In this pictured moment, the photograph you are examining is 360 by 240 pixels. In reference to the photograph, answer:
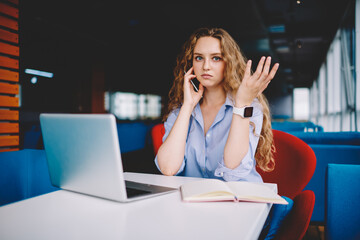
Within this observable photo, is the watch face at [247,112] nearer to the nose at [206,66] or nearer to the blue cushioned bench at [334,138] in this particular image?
the nose at [206,66]

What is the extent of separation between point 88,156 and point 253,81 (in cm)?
80

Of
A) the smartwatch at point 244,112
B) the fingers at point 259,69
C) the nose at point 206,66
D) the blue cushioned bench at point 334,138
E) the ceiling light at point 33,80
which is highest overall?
the ceiling light at point 33,80

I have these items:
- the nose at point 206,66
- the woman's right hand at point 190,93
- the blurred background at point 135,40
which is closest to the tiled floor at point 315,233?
the woman's right hand at point 190,93

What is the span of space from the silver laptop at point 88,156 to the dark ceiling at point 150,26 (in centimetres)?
613

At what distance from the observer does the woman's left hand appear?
4.07ft

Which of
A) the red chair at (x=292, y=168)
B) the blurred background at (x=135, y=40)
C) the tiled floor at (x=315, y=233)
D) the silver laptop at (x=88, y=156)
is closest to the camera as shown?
the silver laptop at (x=88, y=156)

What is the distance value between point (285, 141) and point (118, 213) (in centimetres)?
125

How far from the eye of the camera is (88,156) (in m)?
0.87

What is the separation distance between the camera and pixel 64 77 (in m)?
9.60

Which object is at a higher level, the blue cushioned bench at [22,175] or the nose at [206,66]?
the nose at [206,66]

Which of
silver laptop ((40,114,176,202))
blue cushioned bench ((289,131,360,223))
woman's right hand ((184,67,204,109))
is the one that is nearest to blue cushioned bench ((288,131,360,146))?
blue cushioned bench ((289,131,360,223))

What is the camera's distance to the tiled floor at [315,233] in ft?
8.21

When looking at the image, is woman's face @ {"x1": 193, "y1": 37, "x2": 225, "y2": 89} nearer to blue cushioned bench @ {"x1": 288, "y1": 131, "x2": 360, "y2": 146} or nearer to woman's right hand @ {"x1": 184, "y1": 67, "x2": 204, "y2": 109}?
woman's right hand @ {"x1": 184, "y1": 67, "x2": 204, "y2": 109}

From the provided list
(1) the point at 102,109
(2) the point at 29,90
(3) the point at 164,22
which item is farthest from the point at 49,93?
(3) the point at 164,22
